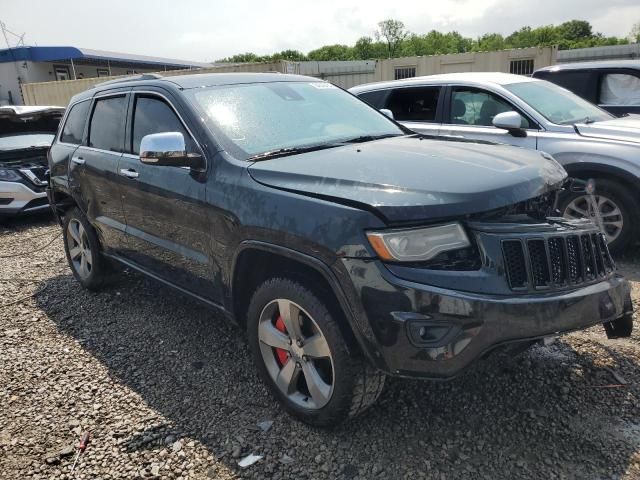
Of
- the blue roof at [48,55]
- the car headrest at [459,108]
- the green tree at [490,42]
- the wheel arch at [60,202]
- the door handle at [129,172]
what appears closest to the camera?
the door handle at [129,172]

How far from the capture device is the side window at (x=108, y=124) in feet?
13.2

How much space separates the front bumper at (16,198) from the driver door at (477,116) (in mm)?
5868

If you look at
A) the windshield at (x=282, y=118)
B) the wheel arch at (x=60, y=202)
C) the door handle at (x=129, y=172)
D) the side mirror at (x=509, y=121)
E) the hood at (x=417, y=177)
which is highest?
the windshield at (x=282, y=118)

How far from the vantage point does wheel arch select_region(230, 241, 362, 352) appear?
237 centimetres

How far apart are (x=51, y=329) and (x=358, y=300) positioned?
308 centimetres

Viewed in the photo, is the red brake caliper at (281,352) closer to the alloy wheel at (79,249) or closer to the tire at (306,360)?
the tire at (306,360)

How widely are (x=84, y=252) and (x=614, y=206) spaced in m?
4.87

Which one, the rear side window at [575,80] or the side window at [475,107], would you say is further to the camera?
the rear side window at [575,80]

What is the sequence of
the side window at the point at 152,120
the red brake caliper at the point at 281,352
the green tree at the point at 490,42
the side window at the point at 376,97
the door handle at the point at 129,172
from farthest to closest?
the green tree at the point at 490,42 → the side window at the point at 376,97 → the door handle at the point at 129,172 → the side window at the point at 152,120 → the red brake caliper at the point at 281,352

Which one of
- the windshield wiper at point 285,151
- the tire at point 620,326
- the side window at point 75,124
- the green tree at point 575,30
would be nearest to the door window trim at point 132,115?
the windshield wiper at point 285,151

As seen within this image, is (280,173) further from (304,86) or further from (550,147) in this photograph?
(550,147)

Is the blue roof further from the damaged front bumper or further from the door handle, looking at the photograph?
the damaged front bumper

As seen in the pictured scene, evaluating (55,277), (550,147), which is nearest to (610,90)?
(550,147)

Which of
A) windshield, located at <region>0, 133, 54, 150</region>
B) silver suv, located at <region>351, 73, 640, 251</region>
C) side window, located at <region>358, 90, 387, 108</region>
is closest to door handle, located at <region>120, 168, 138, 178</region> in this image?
silver suv, located at <region>351, 73, 640, 251</region>
